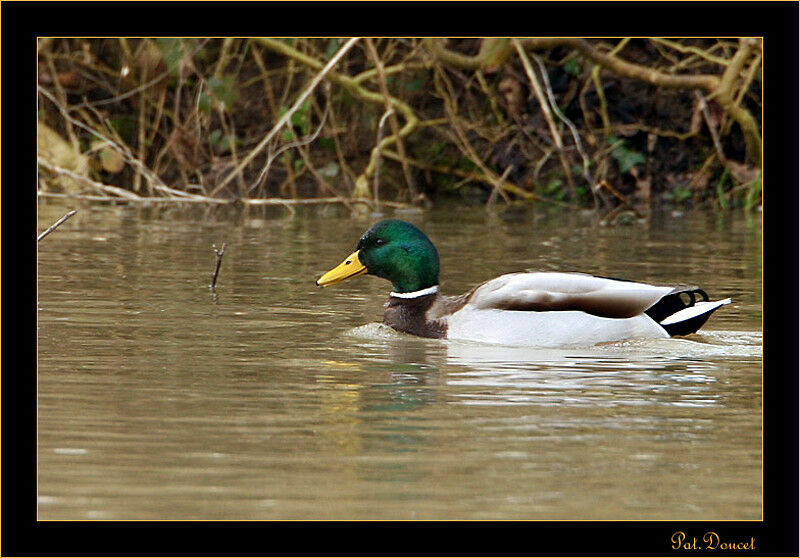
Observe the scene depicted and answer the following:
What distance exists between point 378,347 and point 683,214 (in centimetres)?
998

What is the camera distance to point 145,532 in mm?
4129

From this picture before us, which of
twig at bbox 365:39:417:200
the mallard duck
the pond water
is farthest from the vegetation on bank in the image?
the mallard duck

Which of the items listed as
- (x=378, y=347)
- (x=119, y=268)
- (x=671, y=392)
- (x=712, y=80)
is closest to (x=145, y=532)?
(x=671, y=392)

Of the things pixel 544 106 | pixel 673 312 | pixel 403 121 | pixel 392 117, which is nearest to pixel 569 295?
pixel 673 312

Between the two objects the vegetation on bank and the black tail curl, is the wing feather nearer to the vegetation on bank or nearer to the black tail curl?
the black tail curl

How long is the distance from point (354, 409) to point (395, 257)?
8.51 feet

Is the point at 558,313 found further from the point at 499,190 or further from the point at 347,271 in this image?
the point at 499,190

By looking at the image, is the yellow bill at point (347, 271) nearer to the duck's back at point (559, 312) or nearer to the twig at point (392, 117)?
the duck's back at point (559, 312)

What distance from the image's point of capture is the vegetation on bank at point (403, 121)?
17609 millimetres

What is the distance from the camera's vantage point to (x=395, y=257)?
27.3 ft

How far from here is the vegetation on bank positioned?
57.8 ft

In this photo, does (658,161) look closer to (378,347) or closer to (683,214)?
(683,214)

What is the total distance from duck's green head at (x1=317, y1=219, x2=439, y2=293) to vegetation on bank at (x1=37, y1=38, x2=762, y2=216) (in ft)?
28.4

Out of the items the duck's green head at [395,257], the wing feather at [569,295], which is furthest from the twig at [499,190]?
the wing feather at [569,295]
